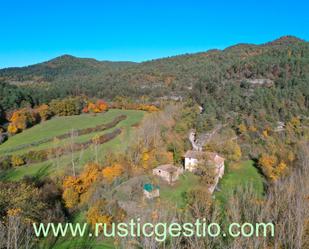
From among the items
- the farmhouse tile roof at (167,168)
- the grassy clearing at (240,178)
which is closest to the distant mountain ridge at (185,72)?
the grassy clearing at (240,178)

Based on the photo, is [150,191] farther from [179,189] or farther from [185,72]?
[185,72]

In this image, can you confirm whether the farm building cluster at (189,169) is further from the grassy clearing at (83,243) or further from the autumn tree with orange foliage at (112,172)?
the grassy clearing at (83,243)

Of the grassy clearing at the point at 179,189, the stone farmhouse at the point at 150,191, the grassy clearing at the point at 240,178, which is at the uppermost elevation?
the stone farmhouse at the point at 150,191

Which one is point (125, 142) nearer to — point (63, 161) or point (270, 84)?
point (63, 161)

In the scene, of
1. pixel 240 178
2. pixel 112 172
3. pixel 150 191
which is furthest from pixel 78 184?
pixel 240 178

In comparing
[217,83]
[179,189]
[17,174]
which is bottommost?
[179,189]

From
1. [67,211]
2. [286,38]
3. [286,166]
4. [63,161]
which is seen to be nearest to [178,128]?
[286,166]
